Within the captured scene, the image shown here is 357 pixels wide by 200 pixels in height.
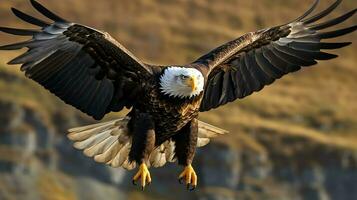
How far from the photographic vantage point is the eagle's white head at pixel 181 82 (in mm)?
9320

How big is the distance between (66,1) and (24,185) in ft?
78.9

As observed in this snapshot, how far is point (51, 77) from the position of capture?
986cm

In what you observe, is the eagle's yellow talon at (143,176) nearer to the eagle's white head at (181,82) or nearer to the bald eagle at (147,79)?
the bald eagle at (147,79)

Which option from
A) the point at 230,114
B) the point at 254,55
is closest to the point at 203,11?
the point at 230,114

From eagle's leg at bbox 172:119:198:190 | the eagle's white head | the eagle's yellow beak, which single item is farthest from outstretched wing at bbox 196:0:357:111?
the eagle's yellow beak

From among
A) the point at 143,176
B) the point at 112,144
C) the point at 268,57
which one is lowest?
the point at 143,176

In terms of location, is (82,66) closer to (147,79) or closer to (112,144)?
(147,79)

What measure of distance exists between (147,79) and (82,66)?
744 millimetres

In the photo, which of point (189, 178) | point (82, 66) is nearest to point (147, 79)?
point (82, 66)

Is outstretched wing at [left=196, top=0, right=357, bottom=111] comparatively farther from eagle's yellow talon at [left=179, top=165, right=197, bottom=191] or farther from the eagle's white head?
the eagle's white head

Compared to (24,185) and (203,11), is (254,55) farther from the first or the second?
(203,11)

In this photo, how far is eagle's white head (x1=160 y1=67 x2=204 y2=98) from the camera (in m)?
9.32

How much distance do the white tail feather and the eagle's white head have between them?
1.02 metres

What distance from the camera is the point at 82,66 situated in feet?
32.9
